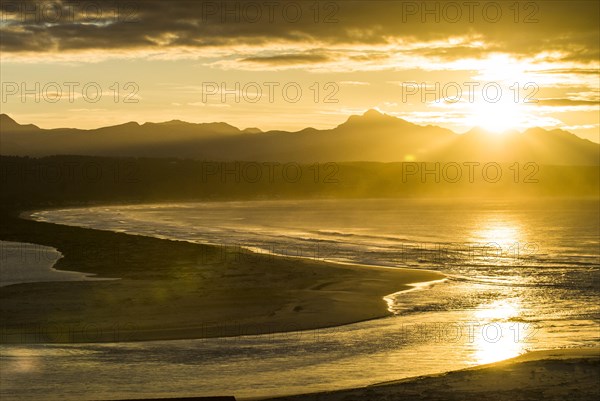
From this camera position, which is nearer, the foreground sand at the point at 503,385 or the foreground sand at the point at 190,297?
the foreground sand at the point at 503,385

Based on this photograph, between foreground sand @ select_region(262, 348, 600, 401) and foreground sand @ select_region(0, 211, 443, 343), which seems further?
foreground sand @ select_region(0, 211, 443, 343)

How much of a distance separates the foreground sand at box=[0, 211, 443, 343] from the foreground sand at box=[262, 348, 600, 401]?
30.0ft

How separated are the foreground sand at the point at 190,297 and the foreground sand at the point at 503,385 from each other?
30.0 feet

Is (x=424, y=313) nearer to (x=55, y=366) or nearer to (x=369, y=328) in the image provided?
(x=369, y=328)

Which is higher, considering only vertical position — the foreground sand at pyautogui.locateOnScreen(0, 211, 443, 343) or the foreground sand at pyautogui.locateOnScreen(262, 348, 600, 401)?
the foreground sand at pyautogui.locateOnScreen(262, 348, 600, 401)

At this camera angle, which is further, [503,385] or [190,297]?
[190,297]

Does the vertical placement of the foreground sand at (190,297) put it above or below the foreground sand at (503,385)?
below

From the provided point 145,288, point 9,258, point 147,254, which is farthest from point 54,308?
point 147,254

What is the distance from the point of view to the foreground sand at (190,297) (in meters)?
26.9

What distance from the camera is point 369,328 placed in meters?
28.2

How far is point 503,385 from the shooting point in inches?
724

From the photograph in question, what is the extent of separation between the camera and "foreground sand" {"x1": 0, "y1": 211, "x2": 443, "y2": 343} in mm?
26906

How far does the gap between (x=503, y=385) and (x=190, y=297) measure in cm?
1762

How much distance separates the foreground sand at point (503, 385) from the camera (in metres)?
17.4
